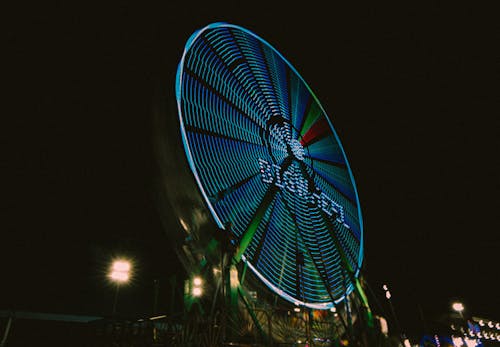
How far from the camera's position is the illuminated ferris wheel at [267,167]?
6.07 metres

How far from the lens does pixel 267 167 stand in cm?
795

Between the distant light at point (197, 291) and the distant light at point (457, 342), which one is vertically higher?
the distant light at point (197, 291)

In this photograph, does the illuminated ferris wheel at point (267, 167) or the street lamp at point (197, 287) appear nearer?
the street lamp at point (197, 287)

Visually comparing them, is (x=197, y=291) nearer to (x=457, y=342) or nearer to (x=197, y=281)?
(x=197, y=281)

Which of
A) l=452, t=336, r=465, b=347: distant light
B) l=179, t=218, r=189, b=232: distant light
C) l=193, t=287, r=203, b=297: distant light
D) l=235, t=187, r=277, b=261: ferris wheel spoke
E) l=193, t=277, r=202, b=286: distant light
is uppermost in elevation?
l=235, t=187, r=277, b=261: ferris wheel spoke

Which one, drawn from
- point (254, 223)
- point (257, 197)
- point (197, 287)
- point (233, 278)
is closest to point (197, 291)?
point (197, 287)

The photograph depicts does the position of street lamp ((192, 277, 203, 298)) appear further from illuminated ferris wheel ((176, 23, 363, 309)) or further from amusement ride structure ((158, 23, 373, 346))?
illuminated ferris wheel ((176, 23, 363, 309))

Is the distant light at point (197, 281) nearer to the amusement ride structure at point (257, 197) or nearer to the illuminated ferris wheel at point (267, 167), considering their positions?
the amusement ride structure at point (257, 197)

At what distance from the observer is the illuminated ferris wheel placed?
→ 6066mm

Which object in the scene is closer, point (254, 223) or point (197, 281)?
point (197, 281)

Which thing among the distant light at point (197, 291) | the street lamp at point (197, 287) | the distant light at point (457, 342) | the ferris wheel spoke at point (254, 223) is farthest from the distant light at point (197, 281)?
the distant light at point (457, 342)

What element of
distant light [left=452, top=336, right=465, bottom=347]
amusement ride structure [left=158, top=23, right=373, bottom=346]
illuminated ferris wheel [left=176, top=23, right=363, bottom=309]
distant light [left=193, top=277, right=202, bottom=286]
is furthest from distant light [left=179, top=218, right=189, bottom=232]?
distant light [left=452, top=336, right=465, bottom=347]

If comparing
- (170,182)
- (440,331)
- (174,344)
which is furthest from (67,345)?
(440,331)

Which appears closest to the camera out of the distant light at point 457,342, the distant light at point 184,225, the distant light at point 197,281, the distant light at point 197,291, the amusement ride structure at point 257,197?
the distant light at point 184,225
